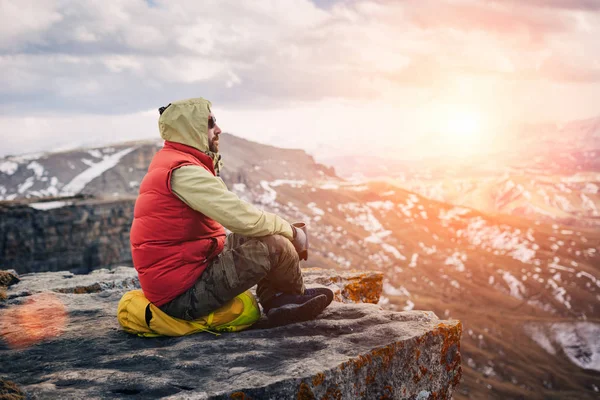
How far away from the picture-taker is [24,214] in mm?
70562

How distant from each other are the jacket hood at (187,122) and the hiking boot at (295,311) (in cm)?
295

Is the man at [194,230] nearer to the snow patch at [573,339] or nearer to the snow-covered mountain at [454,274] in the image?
the snow-covered mountain at [454,274]

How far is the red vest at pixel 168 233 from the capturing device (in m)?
6.38

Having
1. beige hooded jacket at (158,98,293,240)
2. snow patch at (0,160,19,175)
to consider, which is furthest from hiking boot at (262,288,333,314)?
snow patch at (0,160,19,175)

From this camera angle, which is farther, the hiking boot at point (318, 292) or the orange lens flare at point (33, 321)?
the hiking boot at point (318, 292)

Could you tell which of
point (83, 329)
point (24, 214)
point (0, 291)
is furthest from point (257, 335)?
point (24, 214)

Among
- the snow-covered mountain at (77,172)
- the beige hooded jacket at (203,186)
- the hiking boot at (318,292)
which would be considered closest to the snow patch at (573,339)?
the snow-covered mountain at (77,172)

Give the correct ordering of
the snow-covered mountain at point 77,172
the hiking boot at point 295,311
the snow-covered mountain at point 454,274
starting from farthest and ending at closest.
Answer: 1. the snow-covered mountain at point 454,274
2. the snow-covered mountain at point 77,172
3. the hiking boot at point 295,311

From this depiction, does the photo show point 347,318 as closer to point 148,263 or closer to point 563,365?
point 148,263

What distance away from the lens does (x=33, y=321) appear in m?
8.23

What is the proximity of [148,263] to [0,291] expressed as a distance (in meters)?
5.64

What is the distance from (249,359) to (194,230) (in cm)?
205

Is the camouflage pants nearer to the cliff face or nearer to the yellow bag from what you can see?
the yellow bag

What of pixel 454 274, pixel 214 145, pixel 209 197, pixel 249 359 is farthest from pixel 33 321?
pixel 454 274
